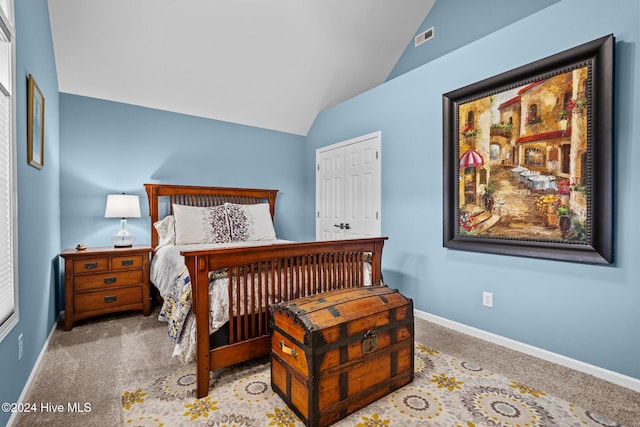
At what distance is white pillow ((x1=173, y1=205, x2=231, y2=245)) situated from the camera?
337 cm

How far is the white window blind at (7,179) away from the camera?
1.47 m

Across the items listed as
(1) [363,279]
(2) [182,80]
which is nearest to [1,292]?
(1) [363,279]

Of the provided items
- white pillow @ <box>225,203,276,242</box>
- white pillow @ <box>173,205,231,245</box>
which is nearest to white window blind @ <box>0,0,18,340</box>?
white pillow @ <box>173,205,231,245</box>

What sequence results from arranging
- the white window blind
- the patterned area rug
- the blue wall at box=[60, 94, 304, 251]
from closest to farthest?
the white window blind < the patterned area rug < the blue wall at box=[60, 94, 304, 251]

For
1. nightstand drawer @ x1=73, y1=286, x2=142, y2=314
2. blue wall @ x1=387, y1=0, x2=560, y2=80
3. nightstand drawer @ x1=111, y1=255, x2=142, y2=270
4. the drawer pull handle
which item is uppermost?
blue wall @ x1=387, y1=0, x2=560, y2=80

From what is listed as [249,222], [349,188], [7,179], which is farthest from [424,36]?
[7,179]

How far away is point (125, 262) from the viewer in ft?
9.98

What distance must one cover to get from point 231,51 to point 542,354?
398 centimetres

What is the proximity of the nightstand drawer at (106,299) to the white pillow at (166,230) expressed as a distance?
554mm

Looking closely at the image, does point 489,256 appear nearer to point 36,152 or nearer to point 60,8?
point 36,152

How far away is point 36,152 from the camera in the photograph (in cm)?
208

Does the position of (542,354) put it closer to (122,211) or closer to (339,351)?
(339,351)

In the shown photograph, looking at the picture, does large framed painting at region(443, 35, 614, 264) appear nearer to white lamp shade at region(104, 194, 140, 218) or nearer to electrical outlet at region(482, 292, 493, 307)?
electrical outlet at region(482, 292, 493, 307)

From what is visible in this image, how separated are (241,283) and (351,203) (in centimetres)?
225
